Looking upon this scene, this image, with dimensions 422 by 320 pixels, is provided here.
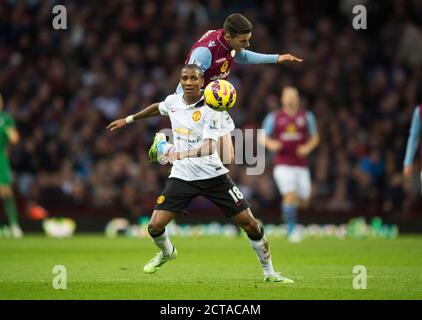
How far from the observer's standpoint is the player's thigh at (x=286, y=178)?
58.8 ft

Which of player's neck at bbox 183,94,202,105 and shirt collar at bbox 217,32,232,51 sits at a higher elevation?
shirt collar at bbox 217,32,232,51

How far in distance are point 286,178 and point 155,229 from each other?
786 cm

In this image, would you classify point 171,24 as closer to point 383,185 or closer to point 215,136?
point 383,185

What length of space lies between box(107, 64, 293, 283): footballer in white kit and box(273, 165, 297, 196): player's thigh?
765 cm

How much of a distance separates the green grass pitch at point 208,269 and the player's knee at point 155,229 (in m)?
0.51

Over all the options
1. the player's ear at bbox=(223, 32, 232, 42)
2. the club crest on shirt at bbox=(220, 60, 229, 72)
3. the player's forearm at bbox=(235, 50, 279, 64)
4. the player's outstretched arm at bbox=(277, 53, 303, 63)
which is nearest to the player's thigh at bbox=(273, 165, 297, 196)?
the player's forearm at bbox=(235, 50, 279, 64)

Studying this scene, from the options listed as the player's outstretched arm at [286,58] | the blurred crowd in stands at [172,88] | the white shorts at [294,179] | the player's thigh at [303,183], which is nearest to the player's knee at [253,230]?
the player's outstretched arm at [286,58]

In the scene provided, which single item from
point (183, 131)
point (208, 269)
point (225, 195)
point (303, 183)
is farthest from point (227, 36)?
point (303, 183)

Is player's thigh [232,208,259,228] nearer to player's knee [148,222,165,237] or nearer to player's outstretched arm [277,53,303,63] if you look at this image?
player's knee [148,222,165,237]

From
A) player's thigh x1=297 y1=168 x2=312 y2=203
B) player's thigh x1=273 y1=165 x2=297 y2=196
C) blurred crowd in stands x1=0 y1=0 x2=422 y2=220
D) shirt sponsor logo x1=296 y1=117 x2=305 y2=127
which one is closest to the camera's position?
player's thigh x1=273 y1=165 x2=297 y2=196

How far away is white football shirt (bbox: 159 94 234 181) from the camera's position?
10.2 m

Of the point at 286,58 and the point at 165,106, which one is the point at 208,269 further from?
the point at 286,58

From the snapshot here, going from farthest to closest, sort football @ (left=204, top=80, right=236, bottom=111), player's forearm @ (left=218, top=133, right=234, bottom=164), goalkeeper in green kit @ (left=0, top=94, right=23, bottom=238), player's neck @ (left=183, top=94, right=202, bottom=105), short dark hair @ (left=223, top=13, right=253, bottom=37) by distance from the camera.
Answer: goalkeeper in green kit @ (left=0, top=94, right=23, bottom=238), short dark hair @ (left=223, top=13, right=253, bottom=37), player's forearm @ (left=218, top=133, right=234, bottom=164), player's neck @ (left=183, top=94, right=202, bottom=105), football @ (left=204, top=80, right=236, bottom=111)

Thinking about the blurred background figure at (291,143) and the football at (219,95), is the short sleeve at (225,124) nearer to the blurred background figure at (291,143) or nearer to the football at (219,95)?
the football at (219,95)
